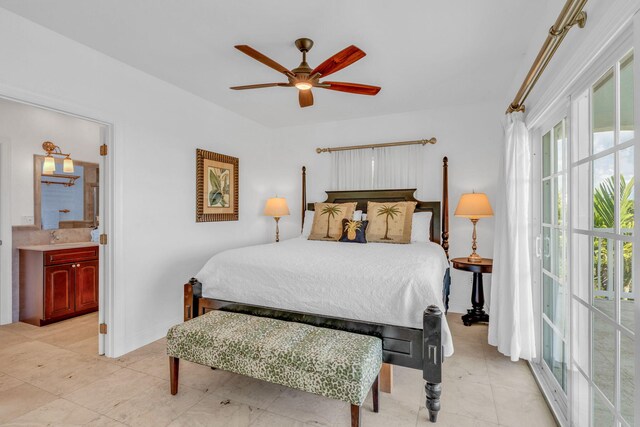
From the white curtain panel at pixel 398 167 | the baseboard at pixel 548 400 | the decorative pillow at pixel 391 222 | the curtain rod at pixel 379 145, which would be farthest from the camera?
the white curtain panel at pixel 398 167

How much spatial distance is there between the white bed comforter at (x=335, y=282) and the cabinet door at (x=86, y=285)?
2.13 metres

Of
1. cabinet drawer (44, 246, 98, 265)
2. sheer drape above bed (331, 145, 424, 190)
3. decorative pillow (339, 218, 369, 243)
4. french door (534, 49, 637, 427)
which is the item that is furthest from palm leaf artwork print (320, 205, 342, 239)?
cabinet drawer (44, 246, 98, 265)

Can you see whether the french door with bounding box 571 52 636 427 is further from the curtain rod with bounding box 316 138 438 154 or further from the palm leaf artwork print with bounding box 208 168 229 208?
the palm leaf artwork print with bounding box 208 168 229 208

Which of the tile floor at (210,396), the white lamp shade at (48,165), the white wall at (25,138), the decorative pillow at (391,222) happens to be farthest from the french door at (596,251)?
the white lamp shade at (48,165)

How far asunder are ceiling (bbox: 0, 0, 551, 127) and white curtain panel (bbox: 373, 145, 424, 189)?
0.89 m

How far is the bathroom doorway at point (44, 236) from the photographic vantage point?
11.1 feet

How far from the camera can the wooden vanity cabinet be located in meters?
3.39

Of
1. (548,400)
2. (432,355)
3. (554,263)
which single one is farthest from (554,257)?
(432,355)

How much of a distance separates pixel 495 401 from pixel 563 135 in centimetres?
175

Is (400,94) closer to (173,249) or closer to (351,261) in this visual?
(351,261)

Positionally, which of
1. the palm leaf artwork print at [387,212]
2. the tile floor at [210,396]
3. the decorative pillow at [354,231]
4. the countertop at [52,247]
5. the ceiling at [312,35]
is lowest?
the tile floor at [210,396]

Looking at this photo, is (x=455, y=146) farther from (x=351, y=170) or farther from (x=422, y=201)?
(x=351, y=170)

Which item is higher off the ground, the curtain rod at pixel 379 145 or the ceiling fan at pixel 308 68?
the ceiling fan at pixel 308 68

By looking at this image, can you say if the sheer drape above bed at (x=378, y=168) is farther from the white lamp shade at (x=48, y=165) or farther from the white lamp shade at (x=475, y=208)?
the white lamp shade at (x=48, y=165)
